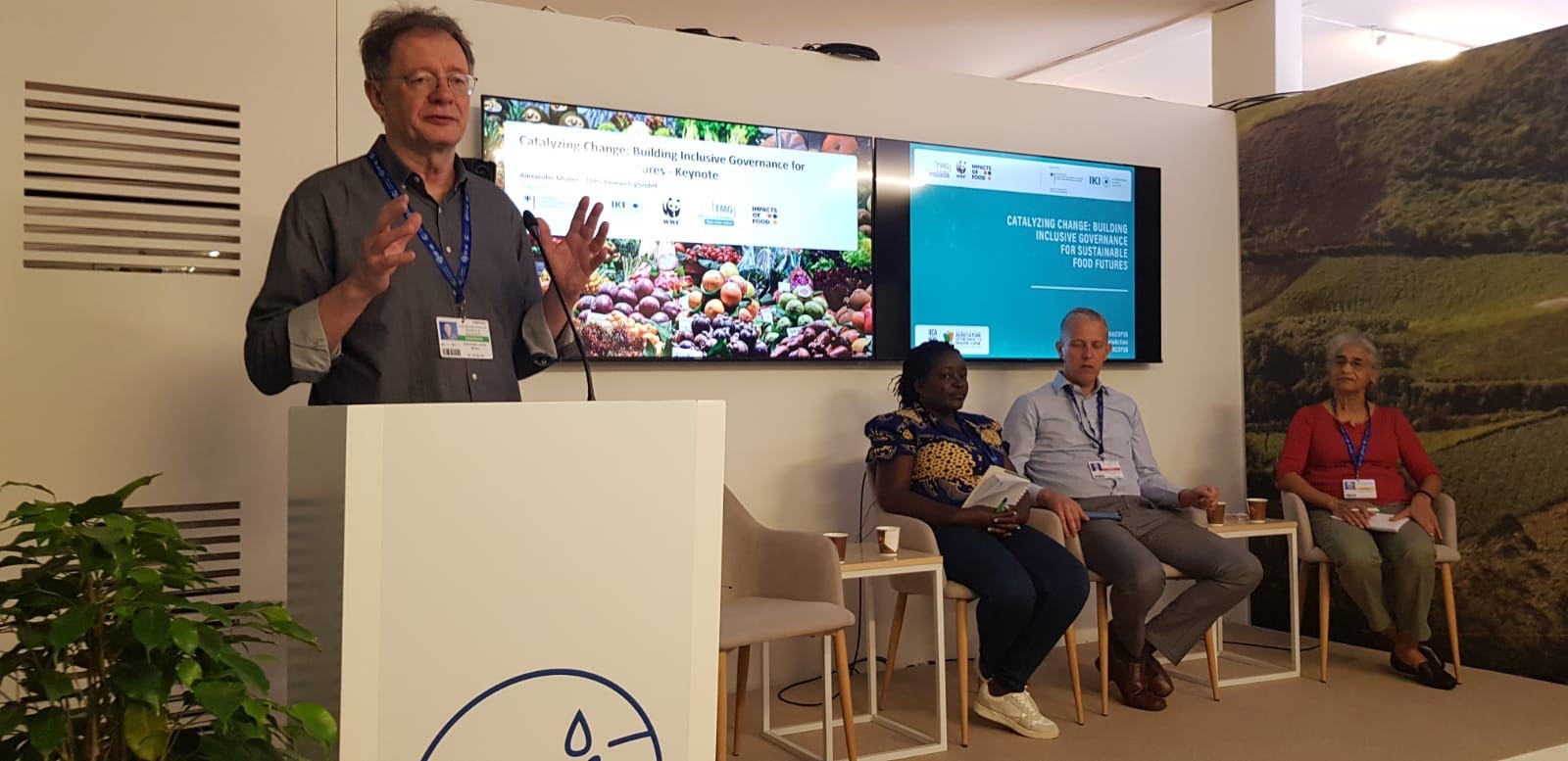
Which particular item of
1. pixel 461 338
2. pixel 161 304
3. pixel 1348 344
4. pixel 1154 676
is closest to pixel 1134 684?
pixel 1154 676

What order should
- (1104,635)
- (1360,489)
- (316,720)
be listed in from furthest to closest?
(1360,489) → (1104,635) → (316,720)

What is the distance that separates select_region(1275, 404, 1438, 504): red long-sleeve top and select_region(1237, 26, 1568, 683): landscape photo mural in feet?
0.57

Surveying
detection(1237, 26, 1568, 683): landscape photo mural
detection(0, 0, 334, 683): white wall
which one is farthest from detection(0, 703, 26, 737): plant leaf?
detection(1237, 26, 1568, 683): landscape photo mural

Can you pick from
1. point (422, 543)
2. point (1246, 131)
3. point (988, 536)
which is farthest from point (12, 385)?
point (1246, 131)

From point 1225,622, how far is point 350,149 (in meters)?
4.02

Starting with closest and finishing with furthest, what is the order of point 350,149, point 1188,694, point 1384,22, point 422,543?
point 422,543 < point 350,149 < point 1188,694 < point 1384,22

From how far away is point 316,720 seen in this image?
1.30 meters

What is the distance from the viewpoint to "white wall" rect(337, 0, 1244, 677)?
3.80 metres

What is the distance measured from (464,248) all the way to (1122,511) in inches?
109

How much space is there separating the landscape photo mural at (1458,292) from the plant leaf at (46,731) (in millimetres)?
4470

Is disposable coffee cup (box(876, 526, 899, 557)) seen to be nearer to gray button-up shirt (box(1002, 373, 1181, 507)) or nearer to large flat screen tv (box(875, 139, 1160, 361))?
gray button-up shirt (box(1002, 373, 1181, 507))

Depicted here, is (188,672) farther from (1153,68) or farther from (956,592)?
(1153,68)

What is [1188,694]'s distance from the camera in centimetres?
408

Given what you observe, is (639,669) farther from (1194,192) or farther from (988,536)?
(1194,192)
